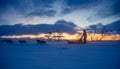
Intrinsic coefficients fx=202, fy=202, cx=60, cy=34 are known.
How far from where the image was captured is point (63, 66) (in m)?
6.26

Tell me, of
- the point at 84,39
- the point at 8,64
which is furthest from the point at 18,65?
the point at 84,39

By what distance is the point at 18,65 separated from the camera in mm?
6430

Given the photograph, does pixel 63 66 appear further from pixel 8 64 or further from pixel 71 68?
pixel 8 64

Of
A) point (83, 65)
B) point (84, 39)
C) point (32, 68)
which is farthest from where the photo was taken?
point (84, 39)

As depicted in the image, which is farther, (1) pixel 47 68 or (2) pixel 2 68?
(2) pixel 2 68

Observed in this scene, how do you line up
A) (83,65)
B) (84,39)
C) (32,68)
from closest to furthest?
(32,68), (83,65), (84,39)

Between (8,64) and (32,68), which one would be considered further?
(8,64)

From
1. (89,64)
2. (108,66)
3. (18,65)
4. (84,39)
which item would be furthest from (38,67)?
(84,39)

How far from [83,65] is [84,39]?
656 inches

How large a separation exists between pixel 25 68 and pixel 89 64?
2051mm

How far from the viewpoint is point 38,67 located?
6.12 metres

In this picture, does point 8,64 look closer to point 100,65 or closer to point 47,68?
point 47,68

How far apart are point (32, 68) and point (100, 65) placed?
2.15 metres

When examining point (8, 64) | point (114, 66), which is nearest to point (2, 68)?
point (8, 64)
